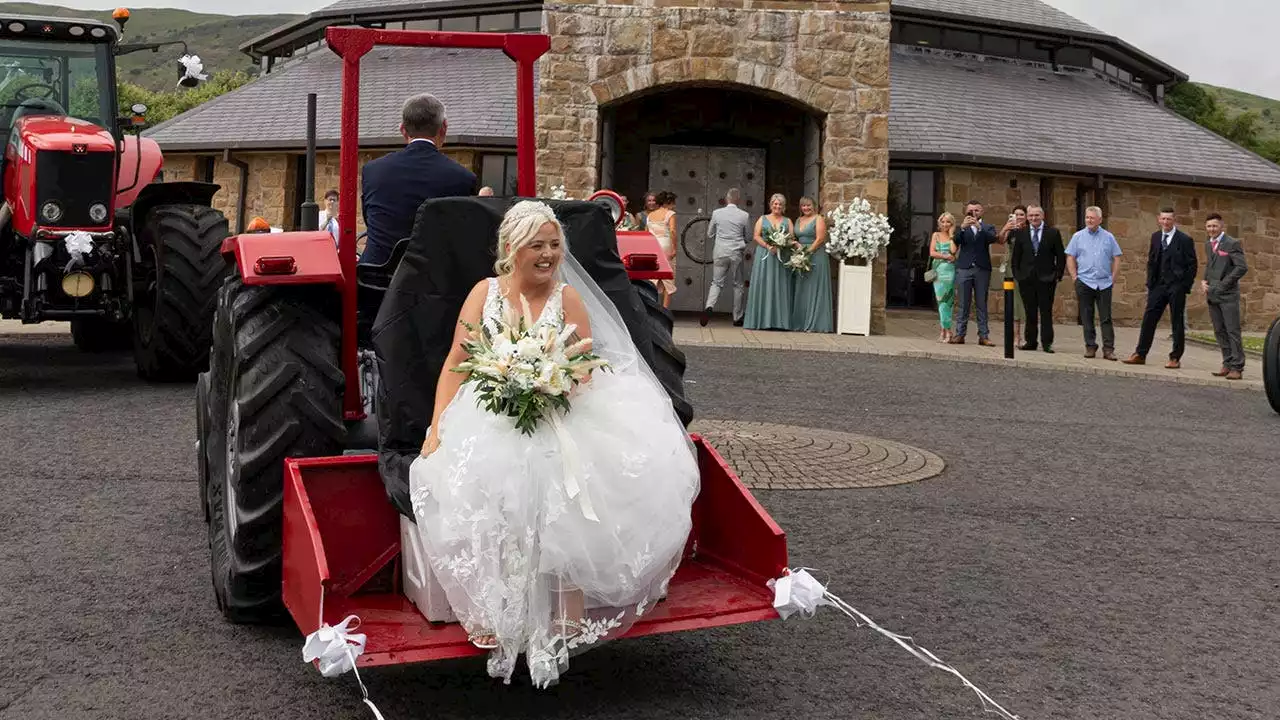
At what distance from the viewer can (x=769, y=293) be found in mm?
18516

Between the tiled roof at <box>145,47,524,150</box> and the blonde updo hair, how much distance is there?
59.4ft

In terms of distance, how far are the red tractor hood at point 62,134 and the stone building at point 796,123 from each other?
8.66m

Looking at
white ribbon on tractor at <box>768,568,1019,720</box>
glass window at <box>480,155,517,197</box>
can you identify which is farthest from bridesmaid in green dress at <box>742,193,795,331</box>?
white ribbon on tractor at <box>768,568,1019,720</box>

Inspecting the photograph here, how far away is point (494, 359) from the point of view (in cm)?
370

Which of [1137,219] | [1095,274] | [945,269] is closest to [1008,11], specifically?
[1137,219]

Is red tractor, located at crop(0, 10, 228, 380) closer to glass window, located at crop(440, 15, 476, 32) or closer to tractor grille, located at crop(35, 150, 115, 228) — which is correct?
tractor grille, located at crop(35, 150, 115, 228)

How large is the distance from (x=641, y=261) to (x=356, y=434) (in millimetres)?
1503

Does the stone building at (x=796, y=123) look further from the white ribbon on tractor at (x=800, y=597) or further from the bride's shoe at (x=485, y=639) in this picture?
the bride's shoe at (x=485, y=639)

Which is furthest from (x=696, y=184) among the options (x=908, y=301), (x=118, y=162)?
(x=118, y=162)

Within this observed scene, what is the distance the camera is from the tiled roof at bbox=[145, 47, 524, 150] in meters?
22.8

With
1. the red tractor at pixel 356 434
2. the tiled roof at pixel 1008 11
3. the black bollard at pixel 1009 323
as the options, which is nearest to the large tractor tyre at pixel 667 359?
the red tractor at pixel 356 434

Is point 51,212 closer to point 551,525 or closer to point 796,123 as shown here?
point 551,525

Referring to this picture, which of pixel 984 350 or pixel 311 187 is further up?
pixel 311 187

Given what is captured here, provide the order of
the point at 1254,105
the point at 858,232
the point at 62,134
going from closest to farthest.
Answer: the point at 62,134, the point at 858,232, the point at 1254,105
